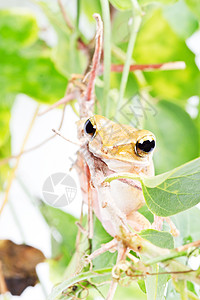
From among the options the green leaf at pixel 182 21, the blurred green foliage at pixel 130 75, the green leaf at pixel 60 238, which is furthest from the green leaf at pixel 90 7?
the green leaf at pixel 60 238

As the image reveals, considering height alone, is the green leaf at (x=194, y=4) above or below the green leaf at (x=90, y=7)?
below

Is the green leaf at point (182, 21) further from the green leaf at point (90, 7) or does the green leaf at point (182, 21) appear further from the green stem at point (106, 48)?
the green stem at point (106, 48)

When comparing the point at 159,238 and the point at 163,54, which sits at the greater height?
the point at 163,54

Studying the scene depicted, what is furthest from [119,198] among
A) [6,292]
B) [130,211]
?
[6,292]

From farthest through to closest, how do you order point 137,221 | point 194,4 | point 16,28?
1. point 16,28
2. point 194,4
3. point 137,221

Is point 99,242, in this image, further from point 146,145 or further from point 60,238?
point 60,238

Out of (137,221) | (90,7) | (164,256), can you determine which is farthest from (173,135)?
(164,256)

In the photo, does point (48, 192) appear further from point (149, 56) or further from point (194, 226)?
point (149, 56)

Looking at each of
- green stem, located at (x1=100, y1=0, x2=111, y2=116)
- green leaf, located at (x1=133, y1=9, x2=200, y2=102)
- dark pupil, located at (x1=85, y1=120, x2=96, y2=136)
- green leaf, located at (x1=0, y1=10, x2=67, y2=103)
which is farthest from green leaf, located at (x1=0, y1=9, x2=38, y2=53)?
dark pupil, located at (x1=85, y1=120, x2=96, y2=136)
